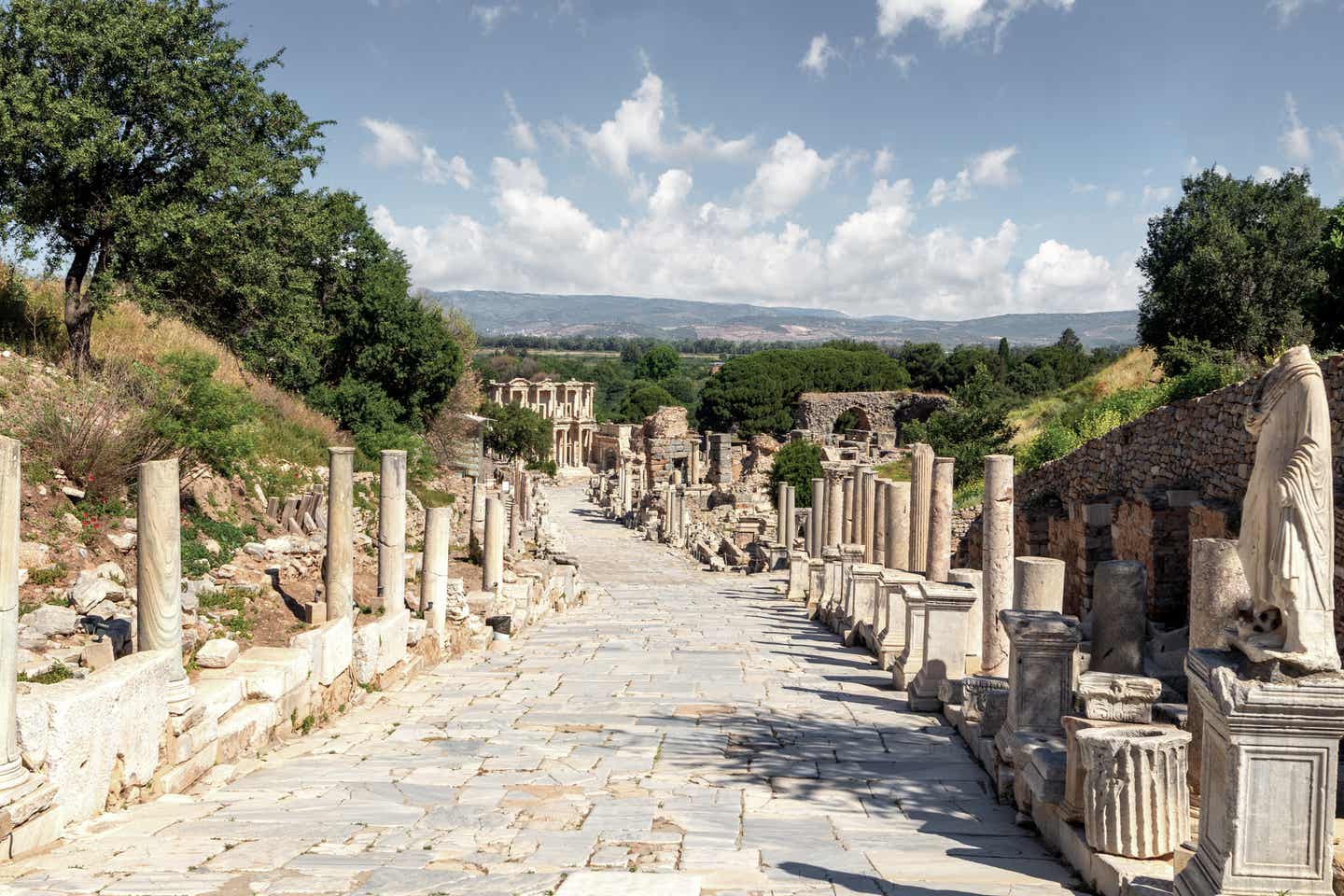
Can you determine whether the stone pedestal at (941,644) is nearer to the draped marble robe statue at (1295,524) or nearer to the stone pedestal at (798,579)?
the draped marble robe statue at (1295,524)

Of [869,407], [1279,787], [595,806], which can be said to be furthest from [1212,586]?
[869,407]

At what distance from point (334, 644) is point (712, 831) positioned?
16.6 feet

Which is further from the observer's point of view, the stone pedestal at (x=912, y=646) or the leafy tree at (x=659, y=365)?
the leafy tree at (x=659, y=365)

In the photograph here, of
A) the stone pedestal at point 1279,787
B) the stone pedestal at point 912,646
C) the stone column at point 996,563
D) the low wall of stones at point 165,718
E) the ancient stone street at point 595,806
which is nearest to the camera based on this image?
the stone pedestal at point 1279,787

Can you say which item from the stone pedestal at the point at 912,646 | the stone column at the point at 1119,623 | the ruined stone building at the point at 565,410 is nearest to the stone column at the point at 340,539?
the stone pedestal at the point at 912,646

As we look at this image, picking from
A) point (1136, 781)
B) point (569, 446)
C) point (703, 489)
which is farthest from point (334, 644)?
point (569, 446)

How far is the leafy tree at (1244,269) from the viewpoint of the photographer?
86.8 feet

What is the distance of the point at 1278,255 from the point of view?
88.2 ft

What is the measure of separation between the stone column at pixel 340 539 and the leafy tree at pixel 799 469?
32.6 metres

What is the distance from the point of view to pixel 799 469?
4403 cm

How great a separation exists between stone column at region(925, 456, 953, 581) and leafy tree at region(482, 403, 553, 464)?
45.7 metres

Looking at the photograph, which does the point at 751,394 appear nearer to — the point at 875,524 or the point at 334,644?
the point at 875,524

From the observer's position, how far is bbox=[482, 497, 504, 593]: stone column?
17781mm

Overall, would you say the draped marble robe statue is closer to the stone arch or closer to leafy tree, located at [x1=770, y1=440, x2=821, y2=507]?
leafy tree, located at [x1=770, y1=440, x2=821, y2=507]
